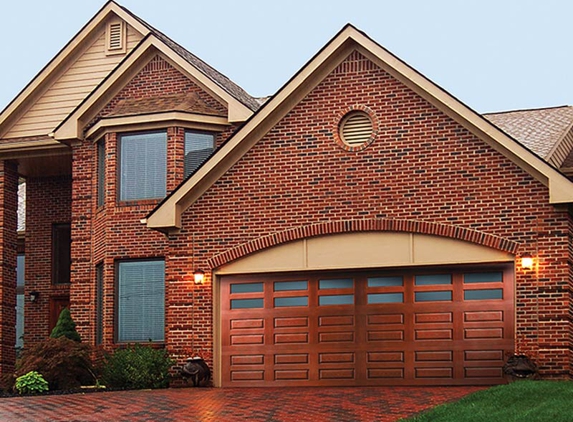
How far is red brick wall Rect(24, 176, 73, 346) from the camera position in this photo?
30094 mm

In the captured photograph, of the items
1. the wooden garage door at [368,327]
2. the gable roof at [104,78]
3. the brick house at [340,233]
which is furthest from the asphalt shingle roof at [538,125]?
the gable roof at [104,78]

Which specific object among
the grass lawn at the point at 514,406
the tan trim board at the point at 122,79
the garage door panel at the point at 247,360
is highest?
the tan trim board at the point at 122,79

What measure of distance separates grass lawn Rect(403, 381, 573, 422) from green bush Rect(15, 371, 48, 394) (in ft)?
29.5

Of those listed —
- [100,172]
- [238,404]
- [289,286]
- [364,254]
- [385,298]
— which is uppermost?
[100,172]

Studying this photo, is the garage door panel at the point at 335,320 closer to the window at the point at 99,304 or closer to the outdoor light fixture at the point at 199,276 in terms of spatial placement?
the outdoor light fixture at the point at 199,276

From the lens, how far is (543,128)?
2686cm

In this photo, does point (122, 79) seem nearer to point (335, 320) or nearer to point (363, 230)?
point (363, 230)

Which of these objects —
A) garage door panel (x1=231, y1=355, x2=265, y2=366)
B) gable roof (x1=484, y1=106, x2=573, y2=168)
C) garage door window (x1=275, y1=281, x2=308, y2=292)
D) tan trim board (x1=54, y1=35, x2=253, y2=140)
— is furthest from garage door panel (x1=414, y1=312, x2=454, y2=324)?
tan trim board (x1=54, y1=35, x2=253, y2=140)

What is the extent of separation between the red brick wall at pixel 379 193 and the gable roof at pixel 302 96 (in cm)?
17

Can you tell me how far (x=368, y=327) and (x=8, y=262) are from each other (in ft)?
37.9

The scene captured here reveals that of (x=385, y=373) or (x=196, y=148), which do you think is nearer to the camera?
(x=385, y=373)

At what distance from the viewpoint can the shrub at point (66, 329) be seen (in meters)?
24.6

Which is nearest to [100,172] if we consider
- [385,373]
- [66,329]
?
[66,329]

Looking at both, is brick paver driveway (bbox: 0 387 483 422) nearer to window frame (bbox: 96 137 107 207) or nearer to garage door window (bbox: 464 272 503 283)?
garage door window (bbox: 464 272 503 283)
